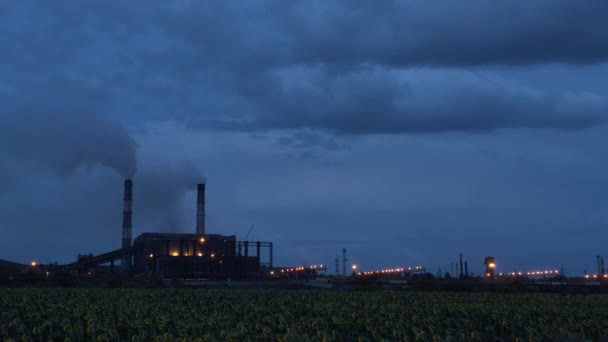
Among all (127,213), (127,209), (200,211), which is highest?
(200,211)

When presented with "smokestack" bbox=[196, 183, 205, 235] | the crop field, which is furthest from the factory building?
the crop field

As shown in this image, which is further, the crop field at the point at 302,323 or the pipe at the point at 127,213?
the pipe at the point at 127,213

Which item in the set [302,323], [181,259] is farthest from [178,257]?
[302,323]

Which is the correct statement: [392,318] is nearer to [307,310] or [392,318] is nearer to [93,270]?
[307,310]

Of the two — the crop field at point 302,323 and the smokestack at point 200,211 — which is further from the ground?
the smokestack at point 200,211

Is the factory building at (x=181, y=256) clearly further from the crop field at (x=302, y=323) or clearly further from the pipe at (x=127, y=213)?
the crop field at (x=302, y=323)

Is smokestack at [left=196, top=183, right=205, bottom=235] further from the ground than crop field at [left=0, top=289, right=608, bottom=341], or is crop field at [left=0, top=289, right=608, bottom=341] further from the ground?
smokestack at [left=196, top=183, right=205, bottom=235]

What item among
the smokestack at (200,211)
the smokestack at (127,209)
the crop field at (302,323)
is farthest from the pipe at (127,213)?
the crop field at (302,323)

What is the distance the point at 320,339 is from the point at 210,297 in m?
22.1

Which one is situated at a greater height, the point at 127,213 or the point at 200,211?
the point at 200,211

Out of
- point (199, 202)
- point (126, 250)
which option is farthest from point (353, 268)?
point (126, 250)

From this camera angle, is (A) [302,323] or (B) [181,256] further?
(B) [181,256]

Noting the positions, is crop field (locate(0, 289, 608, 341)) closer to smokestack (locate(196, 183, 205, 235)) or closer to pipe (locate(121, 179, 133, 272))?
pipe (locate(121, 179, 133, 272))

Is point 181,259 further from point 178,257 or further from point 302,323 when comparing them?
point 302,323
